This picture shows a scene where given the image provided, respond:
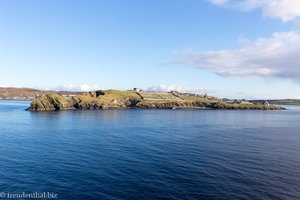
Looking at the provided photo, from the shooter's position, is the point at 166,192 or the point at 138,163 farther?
the point at 138,163

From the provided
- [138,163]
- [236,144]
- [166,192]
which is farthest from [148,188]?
[236,144]

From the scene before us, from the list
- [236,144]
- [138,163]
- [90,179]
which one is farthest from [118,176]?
[236,144]

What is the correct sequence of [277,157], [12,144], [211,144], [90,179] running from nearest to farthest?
[90,179]
[277,157]
[12,144]
[211,144]

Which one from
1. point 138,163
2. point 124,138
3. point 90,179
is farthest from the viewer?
point 124,138

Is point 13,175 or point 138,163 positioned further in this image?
point 138,163

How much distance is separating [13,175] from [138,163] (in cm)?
2435

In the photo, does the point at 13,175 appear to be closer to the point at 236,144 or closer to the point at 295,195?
the point at 295,195

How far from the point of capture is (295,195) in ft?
150

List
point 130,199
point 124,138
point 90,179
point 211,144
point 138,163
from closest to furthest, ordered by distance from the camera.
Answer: point 130,199 < point 90,179 < point 138,163 < point 211,144 < point 124,138

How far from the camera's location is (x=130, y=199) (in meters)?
42.1

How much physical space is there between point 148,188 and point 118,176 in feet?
26.6

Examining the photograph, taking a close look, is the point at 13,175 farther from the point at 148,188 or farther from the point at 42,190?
the point at 148,188

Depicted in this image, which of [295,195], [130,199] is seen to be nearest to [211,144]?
[295,195]

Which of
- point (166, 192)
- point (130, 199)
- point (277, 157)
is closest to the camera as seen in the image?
point (130, 199)
